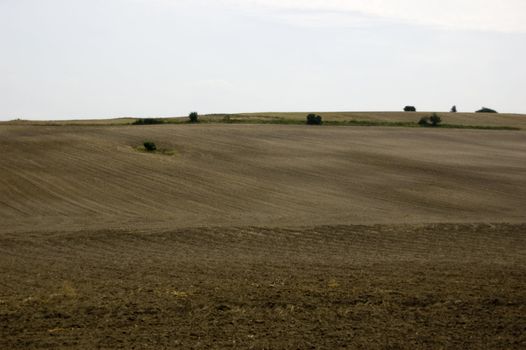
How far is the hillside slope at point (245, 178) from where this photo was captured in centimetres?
2772

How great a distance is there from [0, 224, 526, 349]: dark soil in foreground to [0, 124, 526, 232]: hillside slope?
13.0 ft

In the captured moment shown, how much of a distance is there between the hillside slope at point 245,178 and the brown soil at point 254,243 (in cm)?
16

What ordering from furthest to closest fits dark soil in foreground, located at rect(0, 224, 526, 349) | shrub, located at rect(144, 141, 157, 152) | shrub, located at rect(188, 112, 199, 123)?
shrub, located at rect(188, 112, 199, 123), shrub, located at rect(144, 141, 157, 152), dark soil in foreground, located at rect(0, 224, 526, 349)

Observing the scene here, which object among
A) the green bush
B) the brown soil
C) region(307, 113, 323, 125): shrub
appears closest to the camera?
the brown soil

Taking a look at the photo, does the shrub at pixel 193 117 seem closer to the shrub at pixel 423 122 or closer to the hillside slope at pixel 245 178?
the hillside slope at pixel 245 178

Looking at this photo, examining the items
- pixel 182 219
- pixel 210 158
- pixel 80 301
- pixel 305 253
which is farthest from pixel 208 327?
pixel 210 158

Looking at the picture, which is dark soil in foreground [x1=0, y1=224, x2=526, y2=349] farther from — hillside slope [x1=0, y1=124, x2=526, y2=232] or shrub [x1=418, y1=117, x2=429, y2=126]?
shrub [x1=418, y1=117, x2=429, y2=126]

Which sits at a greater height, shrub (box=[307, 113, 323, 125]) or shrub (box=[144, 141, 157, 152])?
shrub (box=[307, 113, 323, 125])

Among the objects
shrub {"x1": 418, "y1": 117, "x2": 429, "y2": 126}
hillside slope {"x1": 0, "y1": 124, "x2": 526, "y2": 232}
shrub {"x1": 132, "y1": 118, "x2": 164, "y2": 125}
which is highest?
shrub {"x1": 132, "y1": 118, "x2": 164, "y2": 125}

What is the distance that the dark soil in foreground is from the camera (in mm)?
11688

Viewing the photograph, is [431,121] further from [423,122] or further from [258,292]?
[258,292]

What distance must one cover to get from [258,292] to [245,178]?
71.1 feet

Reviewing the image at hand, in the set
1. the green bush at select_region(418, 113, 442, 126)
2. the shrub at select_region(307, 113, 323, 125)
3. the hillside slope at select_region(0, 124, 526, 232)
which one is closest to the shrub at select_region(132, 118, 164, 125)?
the hillside slope at select_region(0, 124, 526, 232)

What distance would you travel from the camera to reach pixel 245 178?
36125 mm
